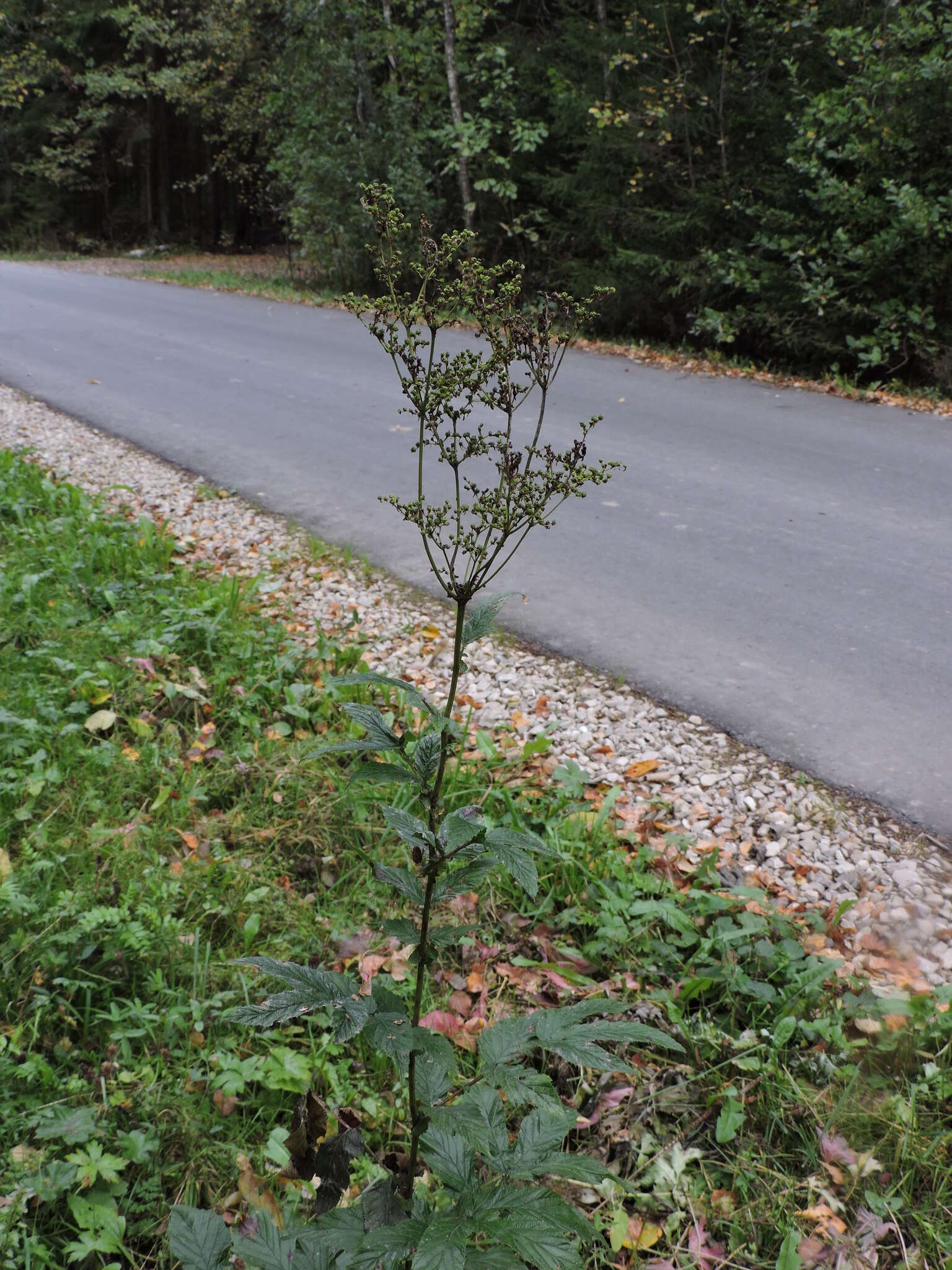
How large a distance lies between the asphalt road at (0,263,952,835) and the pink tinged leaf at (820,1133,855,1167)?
4.65ft

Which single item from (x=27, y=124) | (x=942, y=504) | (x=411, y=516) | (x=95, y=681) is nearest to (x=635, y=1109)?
(x=411, y=516)

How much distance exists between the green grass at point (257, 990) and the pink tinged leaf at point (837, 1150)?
0.02 metres

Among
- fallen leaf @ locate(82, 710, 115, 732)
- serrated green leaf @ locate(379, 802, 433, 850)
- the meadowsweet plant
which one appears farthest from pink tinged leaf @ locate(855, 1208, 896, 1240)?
fallen leaf @ locate(82, 710, 115, 732)

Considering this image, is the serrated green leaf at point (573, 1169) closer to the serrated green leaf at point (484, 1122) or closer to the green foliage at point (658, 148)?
the serrated green leaf at point (484, 1122)

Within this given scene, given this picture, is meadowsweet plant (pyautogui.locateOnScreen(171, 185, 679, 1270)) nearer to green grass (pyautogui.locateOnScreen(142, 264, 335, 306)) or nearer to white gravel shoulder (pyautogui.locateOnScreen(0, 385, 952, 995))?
white gravel shoulder (pyautogui.locateOnScreen(0, 385, 952, 995))

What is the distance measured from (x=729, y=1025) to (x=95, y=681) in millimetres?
2845

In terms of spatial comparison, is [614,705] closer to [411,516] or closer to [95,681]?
[95,681]

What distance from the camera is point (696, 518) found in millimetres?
6094

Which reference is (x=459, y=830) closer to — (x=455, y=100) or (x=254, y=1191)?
(x=254, y=1191)

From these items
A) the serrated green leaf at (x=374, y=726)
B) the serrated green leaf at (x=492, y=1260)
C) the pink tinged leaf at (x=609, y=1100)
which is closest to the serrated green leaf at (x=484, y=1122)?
the serrated green leaf at (x=492, y=1260)

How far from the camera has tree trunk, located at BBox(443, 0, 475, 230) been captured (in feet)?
46.3

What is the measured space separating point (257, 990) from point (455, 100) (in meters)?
15.1

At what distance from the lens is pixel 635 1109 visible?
7.60 feet

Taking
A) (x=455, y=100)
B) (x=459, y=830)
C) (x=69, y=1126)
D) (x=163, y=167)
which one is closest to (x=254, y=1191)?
(x=69, y=1126)
